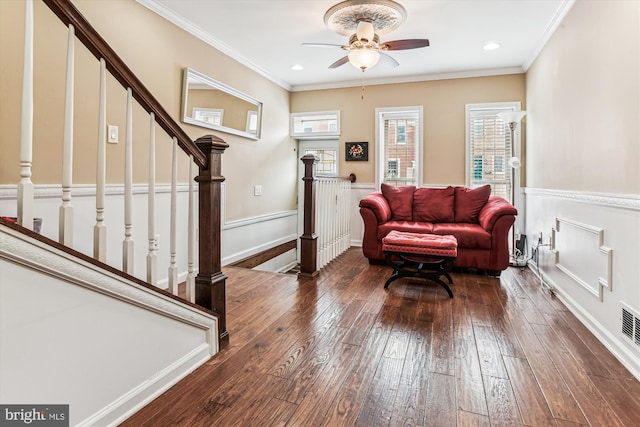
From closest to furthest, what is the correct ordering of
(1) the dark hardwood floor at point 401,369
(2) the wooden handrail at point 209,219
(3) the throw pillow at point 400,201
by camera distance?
(1) the dark hardwood floor at point 401,369
(2) the wooden handrail at point 209,219
(3) the throw pillow at point 400,201

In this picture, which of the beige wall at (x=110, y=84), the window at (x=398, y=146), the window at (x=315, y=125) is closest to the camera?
the beige wall at (x=110, y=84)

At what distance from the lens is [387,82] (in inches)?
201

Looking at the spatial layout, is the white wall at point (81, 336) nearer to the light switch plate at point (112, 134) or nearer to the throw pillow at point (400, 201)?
the light switch plate at point (112, 134)

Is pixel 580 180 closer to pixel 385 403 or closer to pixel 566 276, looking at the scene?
pixel 566 276

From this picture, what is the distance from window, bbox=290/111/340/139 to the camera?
17.9 ft

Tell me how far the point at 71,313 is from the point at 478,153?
16.1ft

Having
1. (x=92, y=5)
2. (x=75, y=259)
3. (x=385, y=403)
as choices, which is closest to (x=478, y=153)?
(x=385, y=403)

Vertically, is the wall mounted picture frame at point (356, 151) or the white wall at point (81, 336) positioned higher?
the wall mounted picture frame at point (356, 151)

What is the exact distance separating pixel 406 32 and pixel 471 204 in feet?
6.80

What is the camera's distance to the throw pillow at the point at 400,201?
175 inches

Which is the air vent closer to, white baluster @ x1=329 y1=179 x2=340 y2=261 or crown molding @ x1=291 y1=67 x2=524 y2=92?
white baluster @ x1=329 y1=179 x2=340 y2=261

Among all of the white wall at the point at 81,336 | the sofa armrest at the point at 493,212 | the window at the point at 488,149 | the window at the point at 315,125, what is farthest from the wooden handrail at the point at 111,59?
the window at the point at 488,149

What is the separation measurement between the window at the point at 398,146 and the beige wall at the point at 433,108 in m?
0.09

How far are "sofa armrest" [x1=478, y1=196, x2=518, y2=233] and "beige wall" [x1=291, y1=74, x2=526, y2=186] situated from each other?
1.00 metres
